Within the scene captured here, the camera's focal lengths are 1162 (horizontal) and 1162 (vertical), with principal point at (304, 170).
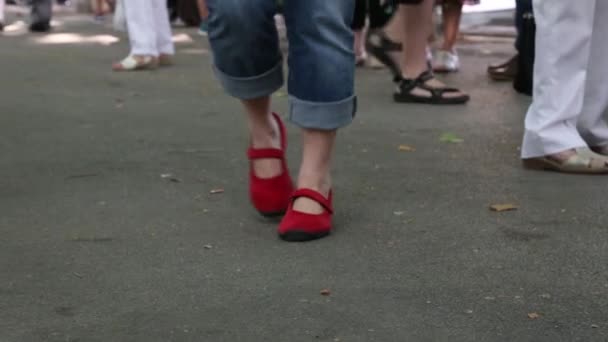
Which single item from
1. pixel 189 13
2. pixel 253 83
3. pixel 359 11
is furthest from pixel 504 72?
pixel 189 13

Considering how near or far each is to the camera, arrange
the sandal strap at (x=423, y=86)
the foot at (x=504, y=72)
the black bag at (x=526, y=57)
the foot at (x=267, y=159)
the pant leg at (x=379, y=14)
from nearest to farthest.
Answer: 1. the foot at (x=267, y=159)
2. the black bag at (x=526, y=57)
3. the sandal strap at (x=423, y=86)
4. the pant leg at (x=379, y=14)
5. the foot at (x=504, y=72)

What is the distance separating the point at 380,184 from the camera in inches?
163

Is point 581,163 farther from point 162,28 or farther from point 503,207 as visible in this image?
point 162,28

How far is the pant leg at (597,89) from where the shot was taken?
14.2 ft

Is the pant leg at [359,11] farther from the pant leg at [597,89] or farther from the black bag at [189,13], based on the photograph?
the black bag at [189,13]

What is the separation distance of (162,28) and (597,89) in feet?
14.7

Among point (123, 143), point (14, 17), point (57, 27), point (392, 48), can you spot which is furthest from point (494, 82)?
point (14, 17)

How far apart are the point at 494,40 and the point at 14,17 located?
671 cm

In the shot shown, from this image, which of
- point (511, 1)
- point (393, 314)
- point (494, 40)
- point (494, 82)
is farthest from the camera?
point (511, 1)

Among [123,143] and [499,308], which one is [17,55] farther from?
[499,308]

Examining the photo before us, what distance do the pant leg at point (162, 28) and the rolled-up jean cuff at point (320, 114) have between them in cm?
491

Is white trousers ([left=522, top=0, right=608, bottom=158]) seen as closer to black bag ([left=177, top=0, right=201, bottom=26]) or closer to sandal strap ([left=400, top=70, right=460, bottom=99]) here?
sandal strap ([left=400, top=70, right=460, bottom=99])

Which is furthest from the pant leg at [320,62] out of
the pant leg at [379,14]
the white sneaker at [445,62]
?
the white sneaker at [445,62]

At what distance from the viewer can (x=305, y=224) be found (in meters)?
3.36
